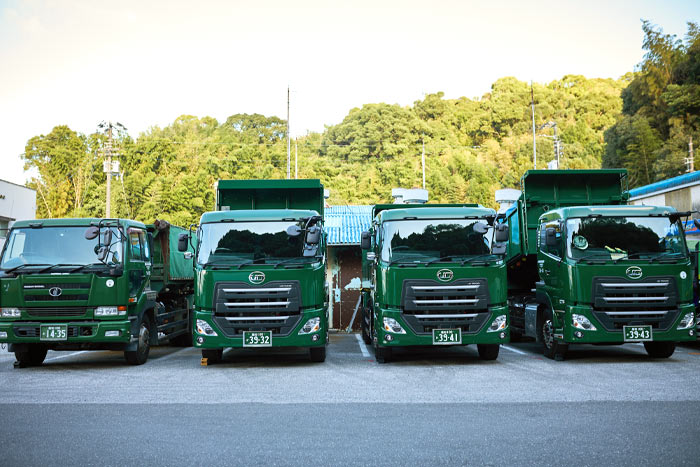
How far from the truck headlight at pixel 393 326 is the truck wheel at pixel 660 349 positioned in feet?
15.4

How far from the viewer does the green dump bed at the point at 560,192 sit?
14.0m

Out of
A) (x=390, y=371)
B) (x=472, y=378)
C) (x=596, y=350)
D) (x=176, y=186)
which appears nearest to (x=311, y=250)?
(x=390, y=371)

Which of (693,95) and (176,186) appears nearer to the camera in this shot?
(693,95)

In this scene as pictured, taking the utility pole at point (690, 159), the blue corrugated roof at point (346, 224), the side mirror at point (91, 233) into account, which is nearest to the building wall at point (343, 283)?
the blue corrugated roof at point (346, 224)

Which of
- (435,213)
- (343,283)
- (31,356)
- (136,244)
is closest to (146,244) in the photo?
(136,244)

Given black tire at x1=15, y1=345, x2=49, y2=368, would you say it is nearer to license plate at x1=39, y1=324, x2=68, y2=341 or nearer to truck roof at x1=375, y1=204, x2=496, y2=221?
license plate at x1=39, y1=324, x2=68, y2=341

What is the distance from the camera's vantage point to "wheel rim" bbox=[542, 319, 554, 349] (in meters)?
12.0

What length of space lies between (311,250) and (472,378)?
3372 mm

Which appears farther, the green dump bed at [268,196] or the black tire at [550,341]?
the green dump bed at [268,196]

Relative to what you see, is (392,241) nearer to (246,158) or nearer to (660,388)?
(660,388)

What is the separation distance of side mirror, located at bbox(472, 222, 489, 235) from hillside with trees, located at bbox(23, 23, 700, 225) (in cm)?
3637

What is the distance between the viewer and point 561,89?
63.2m

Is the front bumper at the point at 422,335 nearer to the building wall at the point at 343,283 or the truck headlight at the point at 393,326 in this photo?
the truck headlight at the point at 393,326

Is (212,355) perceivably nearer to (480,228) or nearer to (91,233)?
(91,233)
